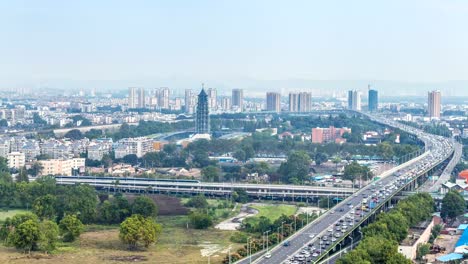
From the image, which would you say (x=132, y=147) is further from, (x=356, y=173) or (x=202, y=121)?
(x=356, y=173)

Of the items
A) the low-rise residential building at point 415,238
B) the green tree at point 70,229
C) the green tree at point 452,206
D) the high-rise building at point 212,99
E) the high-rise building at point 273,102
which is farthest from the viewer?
the high-rise building at point 212,99

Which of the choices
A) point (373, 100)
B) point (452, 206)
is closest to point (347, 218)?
point (452, 206)

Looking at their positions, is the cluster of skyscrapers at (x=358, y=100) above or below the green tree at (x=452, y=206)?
above

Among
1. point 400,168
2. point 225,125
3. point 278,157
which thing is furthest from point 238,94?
point 400,168

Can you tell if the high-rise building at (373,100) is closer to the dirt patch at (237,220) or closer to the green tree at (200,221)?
the dirt patch at (237,220)

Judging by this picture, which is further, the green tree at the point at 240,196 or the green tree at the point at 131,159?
the green tree at the point at 131,159

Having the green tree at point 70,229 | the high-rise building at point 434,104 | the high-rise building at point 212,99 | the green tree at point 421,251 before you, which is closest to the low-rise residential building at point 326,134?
the high-rise building at point 434,104

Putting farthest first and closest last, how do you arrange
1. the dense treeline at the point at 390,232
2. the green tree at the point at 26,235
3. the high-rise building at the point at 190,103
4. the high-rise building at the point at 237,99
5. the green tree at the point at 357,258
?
the high-rise building at the point at 237,99
the high-rise building at the point at 190,103
the green tree at the point at 26,235
the dense treeline at the point at 390,232
the green tree at the point at 357,258
